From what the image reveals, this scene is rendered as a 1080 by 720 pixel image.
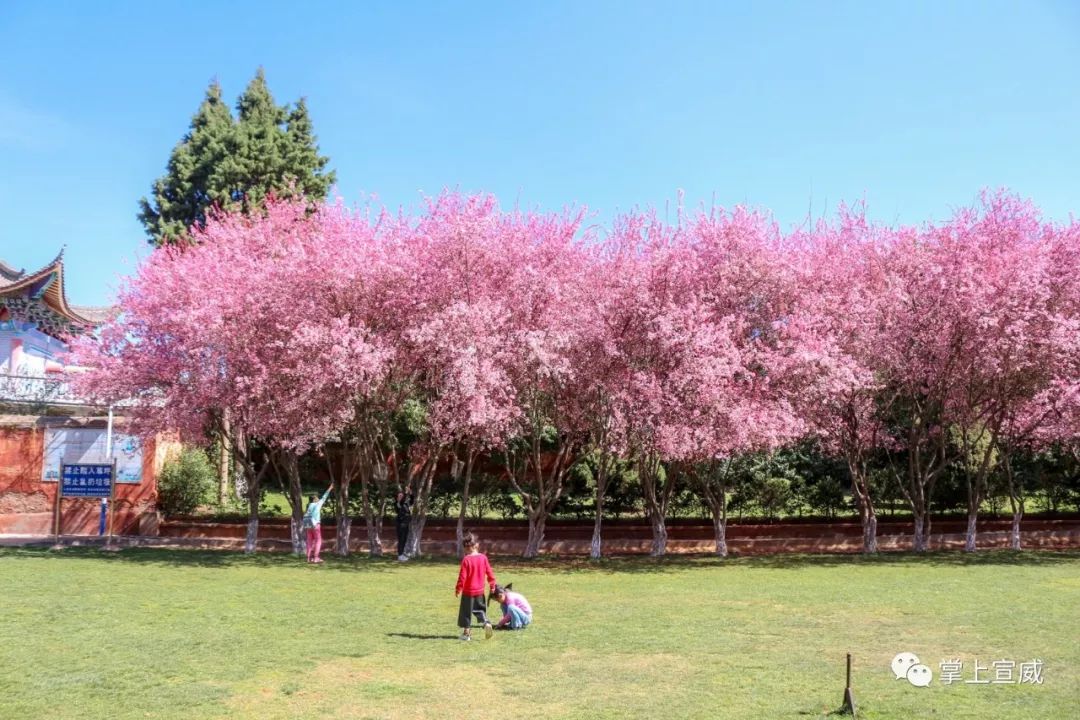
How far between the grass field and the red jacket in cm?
67

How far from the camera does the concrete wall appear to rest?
26.9 meters

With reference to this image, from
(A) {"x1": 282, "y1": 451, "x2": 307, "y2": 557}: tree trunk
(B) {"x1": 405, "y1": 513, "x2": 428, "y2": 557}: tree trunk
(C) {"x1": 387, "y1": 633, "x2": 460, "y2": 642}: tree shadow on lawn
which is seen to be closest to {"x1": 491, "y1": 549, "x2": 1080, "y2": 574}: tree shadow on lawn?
(B) {"x1": 405, "y1": 513, "x2": 428, "y2": 557}: tree trunk

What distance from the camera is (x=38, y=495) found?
26969 millimetres

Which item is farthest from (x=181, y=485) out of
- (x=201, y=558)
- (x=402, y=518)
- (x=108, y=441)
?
(x=402, y=518)

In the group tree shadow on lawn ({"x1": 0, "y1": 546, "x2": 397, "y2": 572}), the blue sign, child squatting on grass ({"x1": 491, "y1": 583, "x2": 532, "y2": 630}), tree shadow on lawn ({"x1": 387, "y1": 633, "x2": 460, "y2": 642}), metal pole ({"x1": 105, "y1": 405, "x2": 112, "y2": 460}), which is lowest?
tree shadow on lawn ({"x1": 0, "y1": 546, "x2": 397, "y2": 572})

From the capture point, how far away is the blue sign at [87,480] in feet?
80.8

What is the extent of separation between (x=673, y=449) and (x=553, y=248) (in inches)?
241

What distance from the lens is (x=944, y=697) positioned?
9000mm

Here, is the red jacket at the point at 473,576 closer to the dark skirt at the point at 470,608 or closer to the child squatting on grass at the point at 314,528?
the dark skirt at the point at 470,608

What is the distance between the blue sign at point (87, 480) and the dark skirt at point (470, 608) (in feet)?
53.7

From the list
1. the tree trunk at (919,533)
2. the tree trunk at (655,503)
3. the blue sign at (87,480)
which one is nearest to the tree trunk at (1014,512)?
the tree trunk at (919,533)

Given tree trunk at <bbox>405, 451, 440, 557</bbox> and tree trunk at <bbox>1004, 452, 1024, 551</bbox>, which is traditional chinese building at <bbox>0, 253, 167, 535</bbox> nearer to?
tree trunk at <bbox>405, 451, 440, 557</bbox>

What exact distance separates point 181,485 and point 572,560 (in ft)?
41.4

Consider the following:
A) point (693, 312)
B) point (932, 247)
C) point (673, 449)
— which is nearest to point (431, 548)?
point (673, 449)
